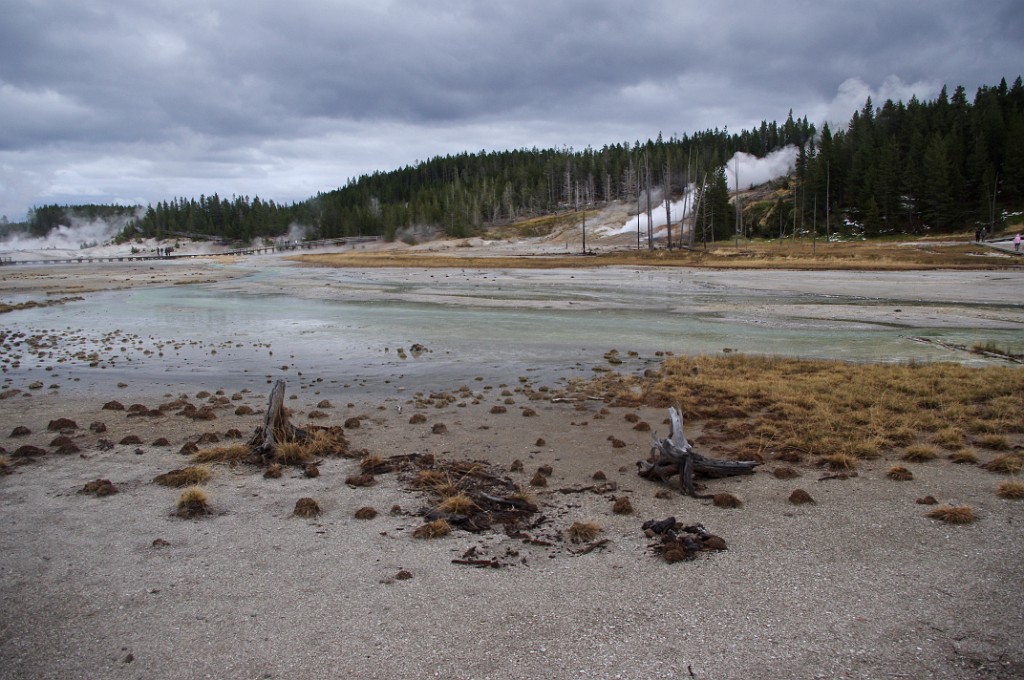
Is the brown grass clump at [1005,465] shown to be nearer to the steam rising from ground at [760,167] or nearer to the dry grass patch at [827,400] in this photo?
the dry grass patch at [827,400]

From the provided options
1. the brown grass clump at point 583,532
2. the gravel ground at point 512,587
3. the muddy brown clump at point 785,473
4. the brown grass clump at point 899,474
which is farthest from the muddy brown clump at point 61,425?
the brown grass clump at point 899,474

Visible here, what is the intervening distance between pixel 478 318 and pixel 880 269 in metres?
35.2

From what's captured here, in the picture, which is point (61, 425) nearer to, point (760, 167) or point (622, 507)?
point (622, 507)

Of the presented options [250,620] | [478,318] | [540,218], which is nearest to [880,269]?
[478,318]

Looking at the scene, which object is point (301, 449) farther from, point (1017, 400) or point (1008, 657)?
point (1017, 400)

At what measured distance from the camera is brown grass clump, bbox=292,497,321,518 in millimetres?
7992

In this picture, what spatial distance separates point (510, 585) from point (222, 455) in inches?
250

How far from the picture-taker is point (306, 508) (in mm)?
8062

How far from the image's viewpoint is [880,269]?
158ft

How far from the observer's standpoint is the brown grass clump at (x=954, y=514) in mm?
7102

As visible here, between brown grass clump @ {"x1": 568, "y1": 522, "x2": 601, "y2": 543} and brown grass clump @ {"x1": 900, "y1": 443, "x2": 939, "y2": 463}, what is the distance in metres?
5.43

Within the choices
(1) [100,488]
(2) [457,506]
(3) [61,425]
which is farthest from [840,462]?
(3) [61,425]

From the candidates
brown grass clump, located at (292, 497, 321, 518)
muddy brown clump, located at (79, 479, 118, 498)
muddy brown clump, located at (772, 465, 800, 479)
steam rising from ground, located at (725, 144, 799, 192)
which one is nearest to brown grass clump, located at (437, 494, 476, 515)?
brown grass clump, located at (292, 497, 321, 518)

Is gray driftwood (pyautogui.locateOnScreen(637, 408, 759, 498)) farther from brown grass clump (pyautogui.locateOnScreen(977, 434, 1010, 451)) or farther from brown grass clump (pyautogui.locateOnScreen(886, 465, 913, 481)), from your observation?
brown grass clump (pyautogui.locateOnScreen(977, 434, 1010, 451))
